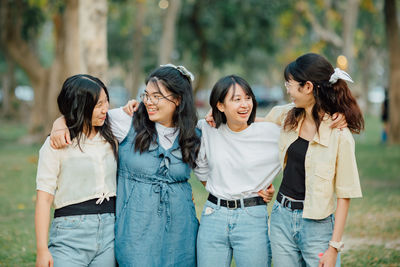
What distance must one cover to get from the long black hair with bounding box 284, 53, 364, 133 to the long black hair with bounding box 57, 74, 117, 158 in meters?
1.34

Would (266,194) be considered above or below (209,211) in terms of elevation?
above

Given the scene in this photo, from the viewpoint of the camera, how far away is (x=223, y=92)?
3.63 metres

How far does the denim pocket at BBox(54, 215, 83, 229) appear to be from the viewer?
3.21 metres

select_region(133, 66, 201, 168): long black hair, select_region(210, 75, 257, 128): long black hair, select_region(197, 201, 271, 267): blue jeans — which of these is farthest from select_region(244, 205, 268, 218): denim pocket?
select_region(210, 75, 257, 128): long black hair

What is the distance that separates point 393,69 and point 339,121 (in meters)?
14.4

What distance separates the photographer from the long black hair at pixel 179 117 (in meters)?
3.59

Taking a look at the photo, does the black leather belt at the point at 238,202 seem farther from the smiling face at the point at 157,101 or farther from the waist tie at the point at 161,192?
the smiling face at the point at 157,101

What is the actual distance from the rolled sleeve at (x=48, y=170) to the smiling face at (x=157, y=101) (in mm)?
725

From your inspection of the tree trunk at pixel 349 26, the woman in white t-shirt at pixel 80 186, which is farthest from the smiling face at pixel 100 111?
the tree trunk at pixel 349 26

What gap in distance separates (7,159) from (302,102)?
1178 cm

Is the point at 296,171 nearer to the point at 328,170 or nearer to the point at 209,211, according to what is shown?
the point at 328,170

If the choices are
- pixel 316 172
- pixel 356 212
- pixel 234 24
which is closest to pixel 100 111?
pixel 316 172

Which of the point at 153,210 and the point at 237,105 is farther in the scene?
the point at 237,105

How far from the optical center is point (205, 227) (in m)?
3.52
